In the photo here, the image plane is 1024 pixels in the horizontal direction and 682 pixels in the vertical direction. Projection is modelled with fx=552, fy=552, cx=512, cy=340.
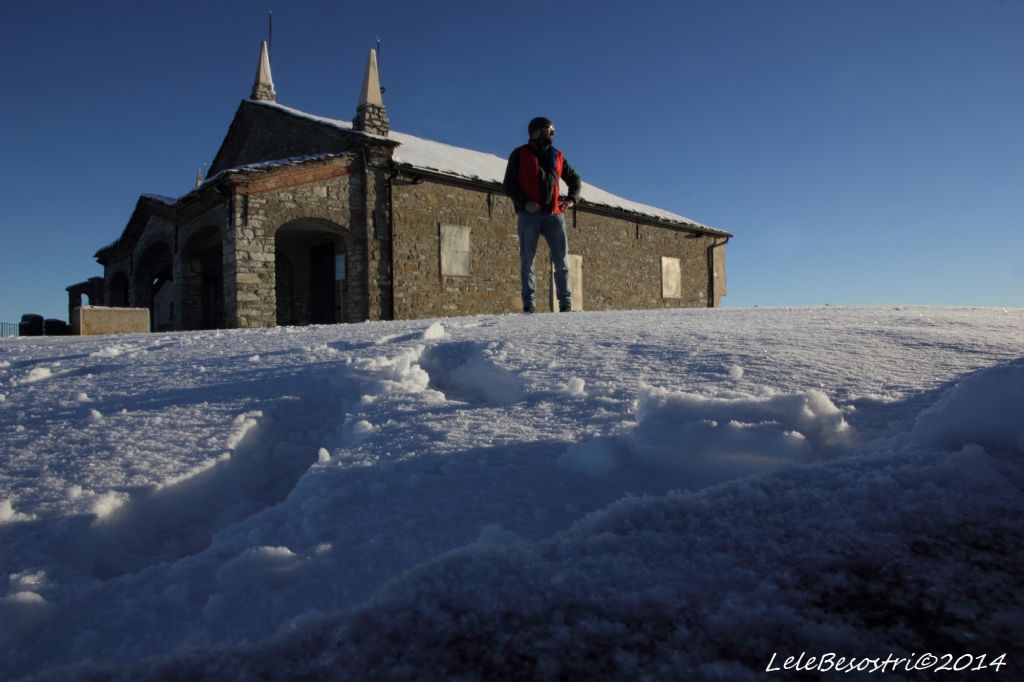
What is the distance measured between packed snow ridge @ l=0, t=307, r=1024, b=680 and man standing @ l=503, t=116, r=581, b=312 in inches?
123

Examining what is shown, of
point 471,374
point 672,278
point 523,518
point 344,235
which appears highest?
point 344,235

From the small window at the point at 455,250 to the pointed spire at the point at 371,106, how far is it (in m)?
2.34

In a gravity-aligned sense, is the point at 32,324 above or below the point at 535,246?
below

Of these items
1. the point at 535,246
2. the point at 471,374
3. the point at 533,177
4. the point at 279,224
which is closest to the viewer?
the point at 471,374

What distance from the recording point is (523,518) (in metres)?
1.31

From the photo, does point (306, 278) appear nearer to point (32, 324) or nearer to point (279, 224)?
point (279, 224)

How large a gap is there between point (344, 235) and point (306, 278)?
277cm

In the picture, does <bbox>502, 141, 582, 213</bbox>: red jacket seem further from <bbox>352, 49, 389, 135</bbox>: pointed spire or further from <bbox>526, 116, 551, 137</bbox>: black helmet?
<bbox>352, 49, 389, 135</bbox>: pointed spire

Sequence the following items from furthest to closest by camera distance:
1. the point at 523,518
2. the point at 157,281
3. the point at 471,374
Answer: the point at 157,281, the point at 471,374, the point at 523,518

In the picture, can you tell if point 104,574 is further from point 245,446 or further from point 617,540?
point 617,540

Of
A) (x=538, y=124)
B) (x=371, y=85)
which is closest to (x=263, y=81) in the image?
(x=371, y=85)

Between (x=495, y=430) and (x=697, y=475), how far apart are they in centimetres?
63

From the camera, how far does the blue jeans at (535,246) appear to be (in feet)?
18.1

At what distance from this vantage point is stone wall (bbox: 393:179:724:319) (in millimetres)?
11070
